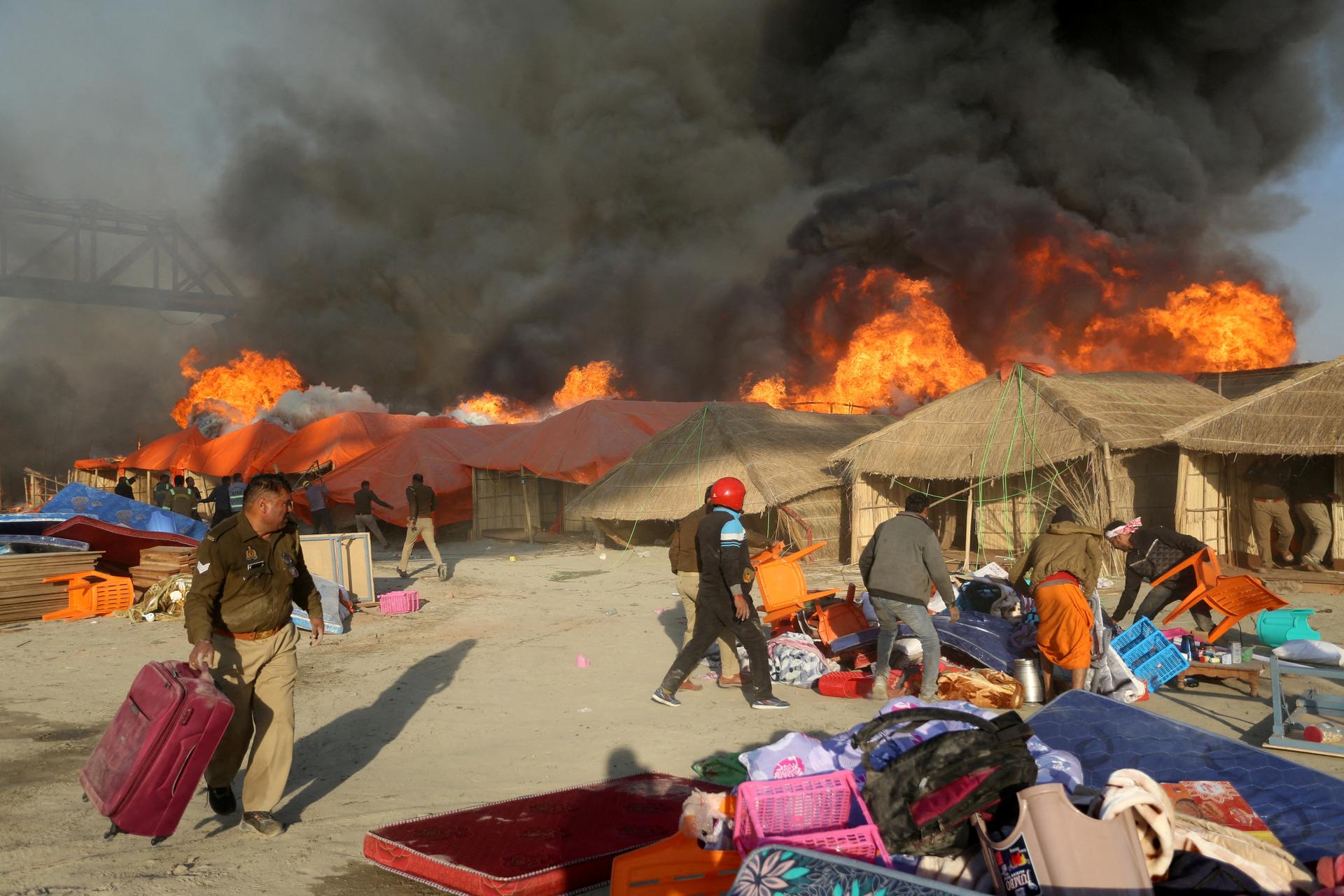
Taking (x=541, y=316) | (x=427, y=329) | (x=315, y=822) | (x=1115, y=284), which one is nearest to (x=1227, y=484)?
(x=315, y=822)

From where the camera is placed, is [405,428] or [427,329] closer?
[405,428]

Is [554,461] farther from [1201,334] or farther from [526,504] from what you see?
[1201,334]

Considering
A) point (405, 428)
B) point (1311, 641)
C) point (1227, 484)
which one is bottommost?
point (1311, 641)

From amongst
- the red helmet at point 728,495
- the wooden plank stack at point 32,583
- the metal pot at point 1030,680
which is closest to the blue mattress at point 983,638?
the metal pot at point 1030,680

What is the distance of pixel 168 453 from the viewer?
2945cm

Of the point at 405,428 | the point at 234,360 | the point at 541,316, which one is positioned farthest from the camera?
the point at 541,316

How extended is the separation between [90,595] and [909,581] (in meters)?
9.77

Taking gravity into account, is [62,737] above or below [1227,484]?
below

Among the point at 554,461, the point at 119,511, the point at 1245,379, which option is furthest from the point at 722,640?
the point at 1245,379

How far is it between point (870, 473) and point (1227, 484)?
5.39 metres

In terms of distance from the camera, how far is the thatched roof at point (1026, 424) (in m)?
13.8

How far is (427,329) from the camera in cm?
4312

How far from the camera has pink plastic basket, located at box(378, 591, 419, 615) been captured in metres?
11.2

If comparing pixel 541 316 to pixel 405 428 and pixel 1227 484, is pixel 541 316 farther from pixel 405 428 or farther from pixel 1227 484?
pixel 1227 484
